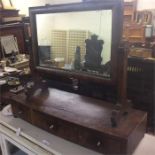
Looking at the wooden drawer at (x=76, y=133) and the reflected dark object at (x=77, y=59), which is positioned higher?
the reflected dark object at (x=77, y=59)

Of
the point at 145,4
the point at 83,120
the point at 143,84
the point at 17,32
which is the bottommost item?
the point at 143,84

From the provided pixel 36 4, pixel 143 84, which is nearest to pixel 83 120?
pixel 143 84

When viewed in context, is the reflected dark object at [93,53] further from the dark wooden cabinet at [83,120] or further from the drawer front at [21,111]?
the drawer front at [21,111]

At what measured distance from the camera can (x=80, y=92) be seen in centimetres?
110

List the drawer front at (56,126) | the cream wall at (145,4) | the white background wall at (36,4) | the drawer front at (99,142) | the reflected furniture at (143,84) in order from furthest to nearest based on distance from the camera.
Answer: the cream wall at (145,4) < the white background wall at (36,4) < the reflected furniture at (143,84) < the drawer front at (56,126) < the drawer front at (99,142)

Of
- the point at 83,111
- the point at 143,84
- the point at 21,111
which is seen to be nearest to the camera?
the point at 83,111

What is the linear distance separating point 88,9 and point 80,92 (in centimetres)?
43

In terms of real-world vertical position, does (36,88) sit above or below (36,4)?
below

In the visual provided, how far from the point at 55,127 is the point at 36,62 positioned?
36cm

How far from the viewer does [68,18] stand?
957 mm

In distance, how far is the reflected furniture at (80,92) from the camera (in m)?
0.79

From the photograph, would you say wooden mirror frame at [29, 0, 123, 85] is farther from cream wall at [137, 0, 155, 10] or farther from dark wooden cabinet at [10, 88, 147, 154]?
cream wall at [137, 0, 155, 10]

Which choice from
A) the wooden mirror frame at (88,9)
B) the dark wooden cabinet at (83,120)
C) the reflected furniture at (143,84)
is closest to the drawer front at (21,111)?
the dark wooden cabinet at (83,120)

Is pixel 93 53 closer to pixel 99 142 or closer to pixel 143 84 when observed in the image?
pixel 99 142
